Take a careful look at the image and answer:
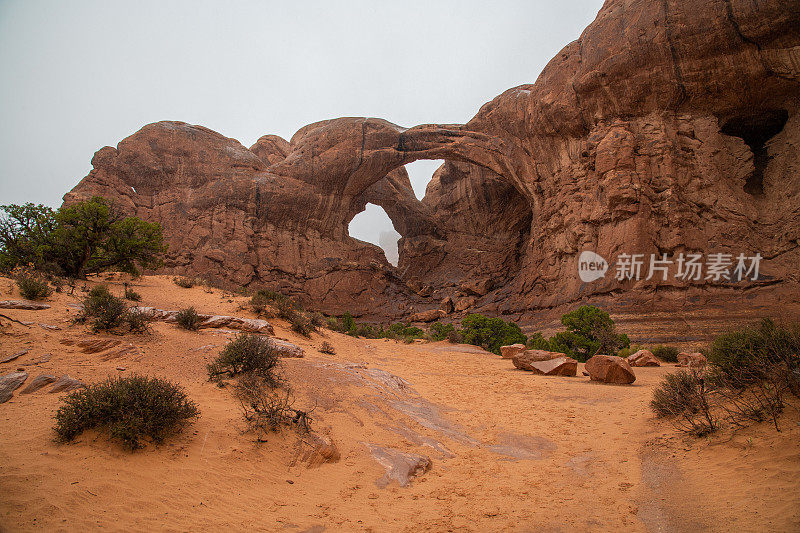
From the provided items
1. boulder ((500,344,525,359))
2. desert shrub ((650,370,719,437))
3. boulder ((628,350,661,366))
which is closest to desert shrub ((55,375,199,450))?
desert shrub ((650,370,719,437))

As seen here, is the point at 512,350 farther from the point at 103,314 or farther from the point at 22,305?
the point at 22,305

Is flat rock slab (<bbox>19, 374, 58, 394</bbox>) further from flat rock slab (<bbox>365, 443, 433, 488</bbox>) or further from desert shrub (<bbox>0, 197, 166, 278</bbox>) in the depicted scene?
desert shrub (<bbox>0, 197, 166, 278</bbox>)

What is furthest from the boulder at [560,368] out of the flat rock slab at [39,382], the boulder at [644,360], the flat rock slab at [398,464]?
the flat rock slab at [39,382]

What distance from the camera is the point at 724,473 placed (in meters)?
3.24

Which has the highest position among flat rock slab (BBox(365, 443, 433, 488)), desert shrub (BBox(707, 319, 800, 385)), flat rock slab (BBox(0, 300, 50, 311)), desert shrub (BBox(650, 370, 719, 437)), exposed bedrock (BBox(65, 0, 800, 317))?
exposed bedrock (BBox(65, 0, 800, 317))

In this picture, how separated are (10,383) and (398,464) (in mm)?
4391

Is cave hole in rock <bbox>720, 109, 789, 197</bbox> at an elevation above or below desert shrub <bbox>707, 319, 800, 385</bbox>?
above

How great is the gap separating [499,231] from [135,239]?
2826 cm

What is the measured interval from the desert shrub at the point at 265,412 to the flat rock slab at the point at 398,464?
94 centimetres

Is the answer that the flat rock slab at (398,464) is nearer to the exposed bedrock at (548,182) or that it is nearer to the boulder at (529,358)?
the boulder at (529,358)

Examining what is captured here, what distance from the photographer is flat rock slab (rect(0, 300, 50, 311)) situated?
6.28 m

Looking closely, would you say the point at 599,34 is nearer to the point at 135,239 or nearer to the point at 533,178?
the point at 533,178

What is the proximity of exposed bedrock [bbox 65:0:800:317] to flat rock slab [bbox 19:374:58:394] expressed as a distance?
19.7 metres

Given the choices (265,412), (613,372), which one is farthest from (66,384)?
(613,372)
